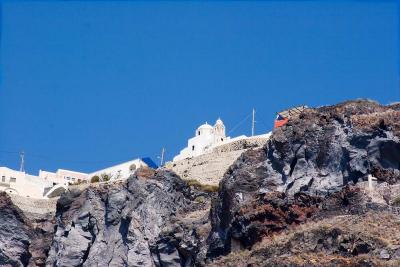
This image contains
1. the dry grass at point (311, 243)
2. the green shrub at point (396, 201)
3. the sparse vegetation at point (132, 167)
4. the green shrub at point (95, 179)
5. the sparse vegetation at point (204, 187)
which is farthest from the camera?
the sparse vegetation at point (132, 167)

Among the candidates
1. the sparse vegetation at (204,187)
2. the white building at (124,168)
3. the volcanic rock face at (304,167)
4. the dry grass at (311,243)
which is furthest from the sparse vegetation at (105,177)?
the dry grass at (311,243)

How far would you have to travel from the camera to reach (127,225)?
78.2 meters

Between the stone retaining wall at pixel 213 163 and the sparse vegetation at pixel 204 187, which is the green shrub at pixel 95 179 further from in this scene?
the sparse vegetation at pixel 204 187

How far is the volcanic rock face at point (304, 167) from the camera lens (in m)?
65.2

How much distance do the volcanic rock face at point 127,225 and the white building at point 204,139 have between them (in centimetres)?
3743

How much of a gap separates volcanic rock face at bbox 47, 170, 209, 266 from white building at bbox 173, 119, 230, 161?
3743cm

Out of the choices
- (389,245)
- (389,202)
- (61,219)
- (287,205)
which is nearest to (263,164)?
(287,205)

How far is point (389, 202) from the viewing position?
62188 mm

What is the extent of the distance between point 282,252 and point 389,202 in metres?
7.56

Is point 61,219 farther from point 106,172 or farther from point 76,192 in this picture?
point 106,172

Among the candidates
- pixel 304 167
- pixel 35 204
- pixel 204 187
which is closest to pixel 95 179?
pixel 35 204

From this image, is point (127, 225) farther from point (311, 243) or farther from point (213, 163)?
point (213, 163)

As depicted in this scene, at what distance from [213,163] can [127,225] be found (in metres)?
27.2

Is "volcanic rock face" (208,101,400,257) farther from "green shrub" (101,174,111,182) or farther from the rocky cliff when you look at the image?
"green shrub" (101,174,111,182)
